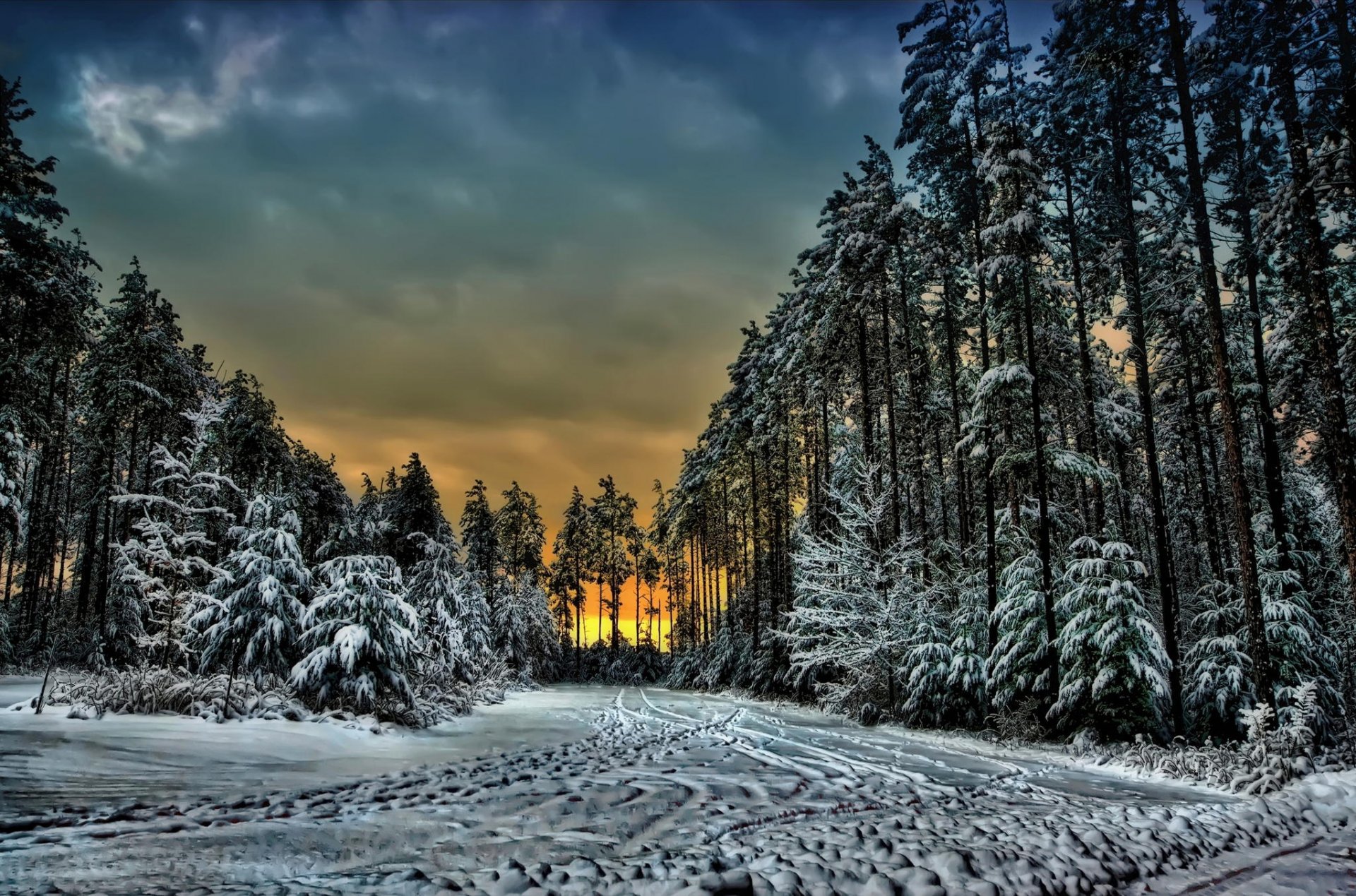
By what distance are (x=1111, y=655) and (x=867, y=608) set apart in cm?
591

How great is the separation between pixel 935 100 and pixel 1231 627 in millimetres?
14612

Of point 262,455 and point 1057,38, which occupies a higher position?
point 1057,38

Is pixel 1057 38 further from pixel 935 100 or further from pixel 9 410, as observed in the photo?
pixel 9 410

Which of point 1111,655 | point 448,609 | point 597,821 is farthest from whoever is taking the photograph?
point 448,609

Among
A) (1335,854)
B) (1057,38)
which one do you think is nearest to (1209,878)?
(1335,854)

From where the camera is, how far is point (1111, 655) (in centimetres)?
1180

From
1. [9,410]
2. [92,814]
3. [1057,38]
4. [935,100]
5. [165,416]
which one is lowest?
[92,814]

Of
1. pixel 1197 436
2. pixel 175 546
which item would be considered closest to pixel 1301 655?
pixel 1197 436

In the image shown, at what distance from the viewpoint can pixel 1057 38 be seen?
14.7 metres

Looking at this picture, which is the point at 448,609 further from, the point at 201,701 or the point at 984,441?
the point at 984,441

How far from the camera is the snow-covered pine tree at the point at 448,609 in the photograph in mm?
21400

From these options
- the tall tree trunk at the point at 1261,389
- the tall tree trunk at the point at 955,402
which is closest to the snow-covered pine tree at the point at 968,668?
the tall tree trunk at the point at 955,402

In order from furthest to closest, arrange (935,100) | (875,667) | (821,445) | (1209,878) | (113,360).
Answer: (821,445) → (113,360) → (935,100) → (875,667) → (1209,878)

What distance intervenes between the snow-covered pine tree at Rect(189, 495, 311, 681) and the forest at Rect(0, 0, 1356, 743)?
60 mm
